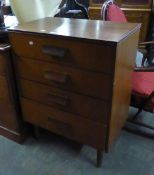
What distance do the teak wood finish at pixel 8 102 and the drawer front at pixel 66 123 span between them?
68 mm

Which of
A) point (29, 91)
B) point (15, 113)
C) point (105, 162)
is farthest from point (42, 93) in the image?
point (105, 162)

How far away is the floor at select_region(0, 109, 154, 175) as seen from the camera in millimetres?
1205

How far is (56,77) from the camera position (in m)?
1.00

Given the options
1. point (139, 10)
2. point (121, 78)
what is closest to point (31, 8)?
point (121, 78)

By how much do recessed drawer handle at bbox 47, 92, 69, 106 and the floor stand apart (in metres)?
0.43

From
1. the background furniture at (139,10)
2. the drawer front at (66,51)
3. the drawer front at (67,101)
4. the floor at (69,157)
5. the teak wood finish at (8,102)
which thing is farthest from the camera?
the background furniture at (139,10)

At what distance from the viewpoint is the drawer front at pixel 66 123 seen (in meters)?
1.06

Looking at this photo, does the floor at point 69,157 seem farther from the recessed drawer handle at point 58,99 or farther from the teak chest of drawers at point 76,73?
the recessed drawer handle at point 58,99

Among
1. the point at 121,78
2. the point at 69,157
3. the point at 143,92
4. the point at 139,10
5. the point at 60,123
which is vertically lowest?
the point at 69,157

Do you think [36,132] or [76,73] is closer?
[76,73]

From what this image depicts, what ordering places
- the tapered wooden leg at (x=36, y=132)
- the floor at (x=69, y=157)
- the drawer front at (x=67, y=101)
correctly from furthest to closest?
1. the tapered wooden leg at (x=36, y=132)
2. the floor at (x=69, y=157)
3. the drawer front at (x=67, y=101)

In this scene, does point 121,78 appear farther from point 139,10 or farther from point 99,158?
point 139,10

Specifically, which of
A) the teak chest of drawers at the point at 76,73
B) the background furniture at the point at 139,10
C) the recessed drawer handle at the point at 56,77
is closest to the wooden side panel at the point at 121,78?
the teak chest of drawers at the point at 76,73

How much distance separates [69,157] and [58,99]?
449 millimetres
